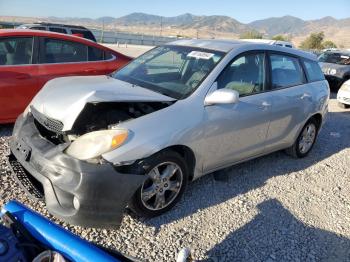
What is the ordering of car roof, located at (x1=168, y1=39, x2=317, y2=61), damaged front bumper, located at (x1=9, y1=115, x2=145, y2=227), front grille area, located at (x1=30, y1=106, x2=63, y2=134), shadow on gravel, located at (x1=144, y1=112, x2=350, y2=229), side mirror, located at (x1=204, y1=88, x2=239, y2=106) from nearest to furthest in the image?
1. damaged front bumper, located at (x1=9, y1=115, x2=145, y2=227)
2. front grille area, located at (x1=30, y1=106, x2=63, y2=134)
3. side mirror, located at (x1=204, y1=88, x2=239, y2=106)
4. shadow on gravel, located at (x1=144, y1=112, x2=350, y2=229)
5. car roof, located at (x1=168, y1=39, x2=317, y2=61)

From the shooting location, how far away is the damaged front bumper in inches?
114

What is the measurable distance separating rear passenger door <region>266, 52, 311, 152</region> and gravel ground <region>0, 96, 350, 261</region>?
51cm

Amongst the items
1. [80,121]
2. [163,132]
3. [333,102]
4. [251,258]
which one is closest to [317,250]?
[251,258]

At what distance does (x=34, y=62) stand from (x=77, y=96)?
2539 mm

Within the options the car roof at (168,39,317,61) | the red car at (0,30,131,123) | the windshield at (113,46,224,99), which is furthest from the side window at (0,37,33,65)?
the car roof at (168,39,317,61)

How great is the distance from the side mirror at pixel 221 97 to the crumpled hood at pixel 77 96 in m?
0.39

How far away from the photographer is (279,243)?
345 centimetres

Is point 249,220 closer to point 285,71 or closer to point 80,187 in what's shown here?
point 80,187

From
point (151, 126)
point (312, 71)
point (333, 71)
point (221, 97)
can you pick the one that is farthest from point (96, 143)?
point (333, 71)

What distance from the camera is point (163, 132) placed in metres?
3.34

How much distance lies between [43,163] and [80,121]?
0.53 metres

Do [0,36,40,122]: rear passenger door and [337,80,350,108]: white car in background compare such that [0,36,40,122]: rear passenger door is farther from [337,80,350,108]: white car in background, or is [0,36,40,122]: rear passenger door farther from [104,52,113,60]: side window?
[337,80,350,108]: white car in background

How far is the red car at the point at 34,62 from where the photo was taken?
521cm

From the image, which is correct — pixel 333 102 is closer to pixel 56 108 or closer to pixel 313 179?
pixel 313 179
